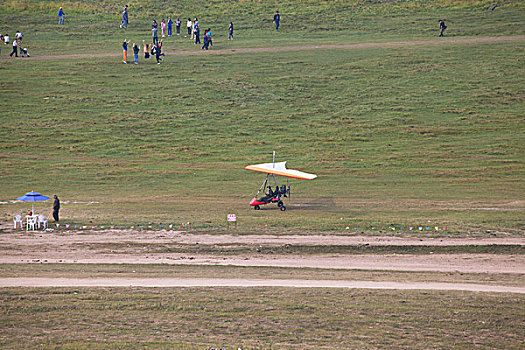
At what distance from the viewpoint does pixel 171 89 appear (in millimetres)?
64938

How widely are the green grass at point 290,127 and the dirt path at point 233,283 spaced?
8063mm

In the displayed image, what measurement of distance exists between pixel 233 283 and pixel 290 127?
35538 millimetres

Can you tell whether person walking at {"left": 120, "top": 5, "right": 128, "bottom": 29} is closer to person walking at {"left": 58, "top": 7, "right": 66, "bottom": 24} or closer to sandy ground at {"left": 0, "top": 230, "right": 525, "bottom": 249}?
person walking at {"left": 58, "top": 7, "right": 66, "bottom": 24}

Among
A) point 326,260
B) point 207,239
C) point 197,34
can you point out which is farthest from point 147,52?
point 326,260

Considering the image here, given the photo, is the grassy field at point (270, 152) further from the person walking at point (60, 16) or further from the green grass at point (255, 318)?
the person walking at point (60, 16)

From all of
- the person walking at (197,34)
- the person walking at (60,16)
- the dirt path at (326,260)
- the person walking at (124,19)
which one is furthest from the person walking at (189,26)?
the dirt path at (326,260)

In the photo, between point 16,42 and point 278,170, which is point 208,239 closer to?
point 278,170

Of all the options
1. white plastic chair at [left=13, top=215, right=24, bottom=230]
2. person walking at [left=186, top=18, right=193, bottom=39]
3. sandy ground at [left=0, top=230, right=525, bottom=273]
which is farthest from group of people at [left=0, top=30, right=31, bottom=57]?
sandy ground at [left=0, top=230, right=525, bottom=273]

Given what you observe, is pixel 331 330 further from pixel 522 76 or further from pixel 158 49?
pixel 158 49

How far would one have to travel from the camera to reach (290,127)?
55531 mm

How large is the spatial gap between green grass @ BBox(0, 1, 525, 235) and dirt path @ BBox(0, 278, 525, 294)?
806 cm

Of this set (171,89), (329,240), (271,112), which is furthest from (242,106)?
(329,240)

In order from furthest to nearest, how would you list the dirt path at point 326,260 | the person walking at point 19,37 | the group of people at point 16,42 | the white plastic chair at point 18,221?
1. the person walking at point 19,37
2. the group of people at point 16,42
3. the white plastic chair at point 18,221
4. the dirt path at point 326,260

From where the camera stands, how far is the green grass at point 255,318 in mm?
15820
